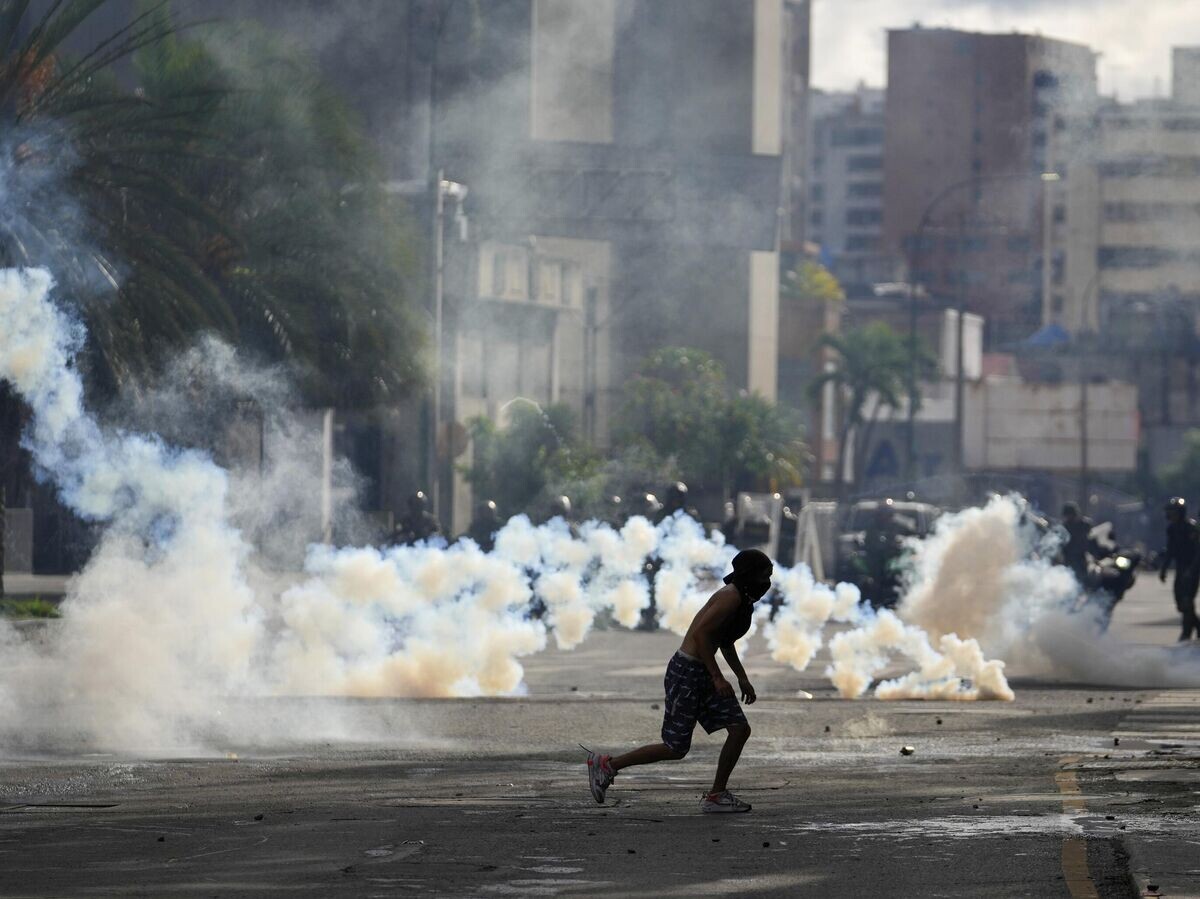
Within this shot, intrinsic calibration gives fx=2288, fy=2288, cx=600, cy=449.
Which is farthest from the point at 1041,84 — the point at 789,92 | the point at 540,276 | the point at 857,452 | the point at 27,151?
the point at 27,151

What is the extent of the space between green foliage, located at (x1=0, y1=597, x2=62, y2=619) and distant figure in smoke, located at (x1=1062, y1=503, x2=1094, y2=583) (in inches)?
453

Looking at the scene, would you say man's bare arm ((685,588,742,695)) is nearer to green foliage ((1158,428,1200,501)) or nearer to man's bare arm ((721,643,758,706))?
man's bare arm ((721,643,758,706))

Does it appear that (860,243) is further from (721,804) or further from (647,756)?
(721,804)

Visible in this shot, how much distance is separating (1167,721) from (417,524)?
598 inches

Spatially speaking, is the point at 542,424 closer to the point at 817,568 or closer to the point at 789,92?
the point at 817,568

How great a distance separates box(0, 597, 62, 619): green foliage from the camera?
78.2 feet

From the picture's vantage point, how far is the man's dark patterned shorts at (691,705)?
35.1 feet

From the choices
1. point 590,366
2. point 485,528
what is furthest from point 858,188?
point 485,528

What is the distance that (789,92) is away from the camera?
15662 cm

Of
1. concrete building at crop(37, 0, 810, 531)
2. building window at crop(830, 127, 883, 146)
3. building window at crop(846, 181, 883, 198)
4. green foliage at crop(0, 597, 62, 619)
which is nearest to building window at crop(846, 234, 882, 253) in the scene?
building window at crop(846, 181, 883, 198)

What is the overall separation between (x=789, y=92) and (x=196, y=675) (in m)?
142

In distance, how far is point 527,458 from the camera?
51312 millimetres

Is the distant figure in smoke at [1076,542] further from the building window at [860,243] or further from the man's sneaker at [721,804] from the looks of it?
the building window at [860,243]

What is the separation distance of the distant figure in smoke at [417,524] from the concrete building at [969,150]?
133294 mm
